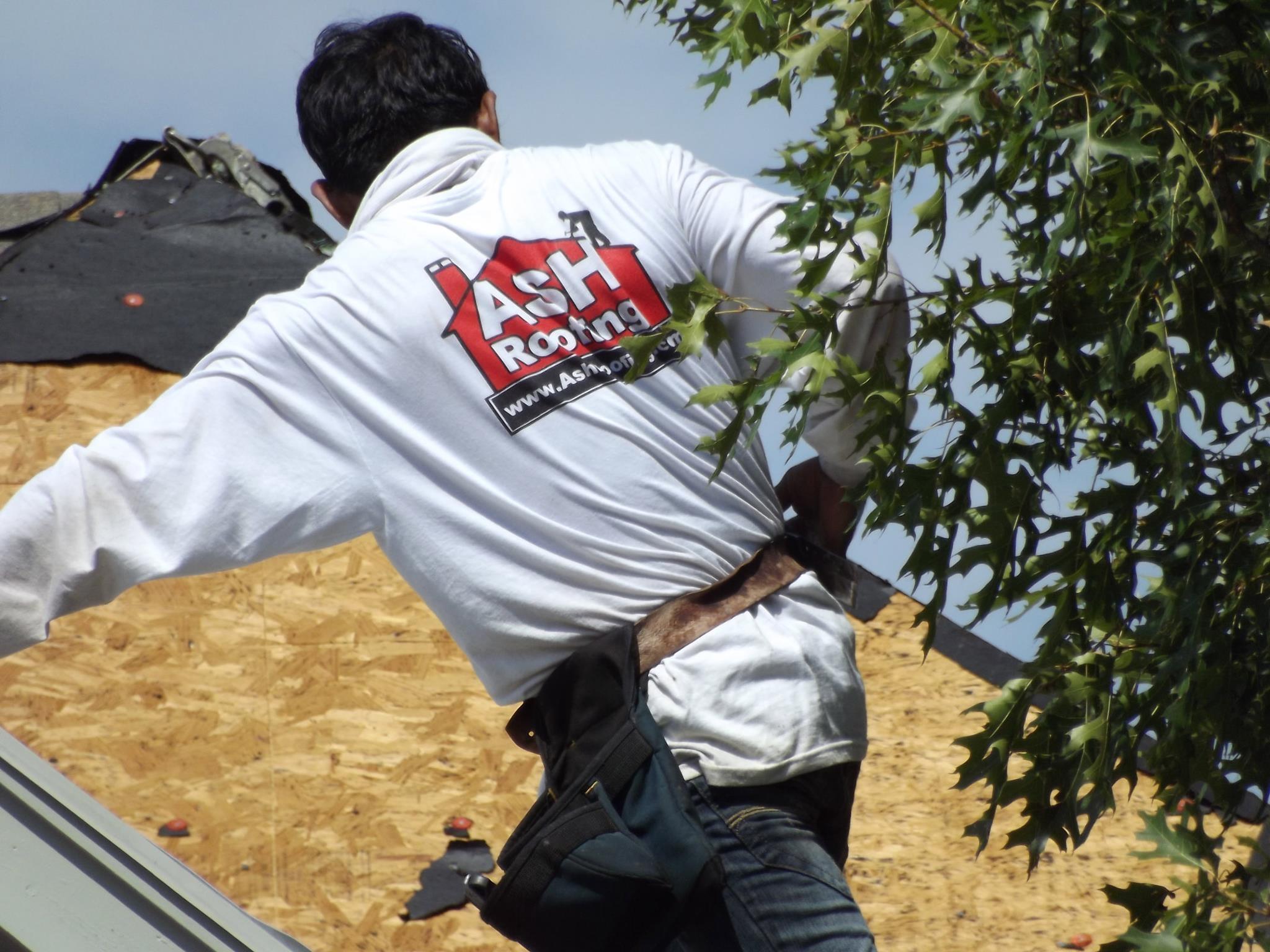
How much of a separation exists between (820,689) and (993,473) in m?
0.40

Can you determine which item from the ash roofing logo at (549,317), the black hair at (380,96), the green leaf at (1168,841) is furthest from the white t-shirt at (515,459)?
the green leaf at (1168,841)

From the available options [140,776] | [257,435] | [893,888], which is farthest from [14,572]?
[893,888]

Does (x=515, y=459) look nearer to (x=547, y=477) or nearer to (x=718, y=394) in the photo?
(x=547, y=477)

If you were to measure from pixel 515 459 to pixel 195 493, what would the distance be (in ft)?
1.44

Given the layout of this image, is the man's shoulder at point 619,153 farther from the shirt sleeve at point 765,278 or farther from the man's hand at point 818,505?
the man's hand at point 818,505

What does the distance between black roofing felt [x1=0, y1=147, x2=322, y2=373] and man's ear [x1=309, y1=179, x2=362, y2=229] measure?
3.78 metres

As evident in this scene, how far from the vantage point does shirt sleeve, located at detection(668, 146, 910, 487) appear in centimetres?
196

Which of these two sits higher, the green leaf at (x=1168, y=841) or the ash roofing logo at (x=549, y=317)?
the ash roofing logo at (x=549, y=317)

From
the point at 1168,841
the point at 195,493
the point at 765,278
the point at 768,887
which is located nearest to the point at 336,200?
the point at 195,493

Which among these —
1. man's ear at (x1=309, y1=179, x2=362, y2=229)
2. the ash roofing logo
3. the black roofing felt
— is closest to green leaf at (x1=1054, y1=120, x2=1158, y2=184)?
the ash roofing logo

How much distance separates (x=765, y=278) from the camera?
6.64 feet

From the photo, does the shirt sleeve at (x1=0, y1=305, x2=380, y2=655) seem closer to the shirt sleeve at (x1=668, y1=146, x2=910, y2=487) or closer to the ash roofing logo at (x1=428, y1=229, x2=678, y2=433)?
the ash roofing logo at (x1=428, y1=229, x2=678, y2=433)

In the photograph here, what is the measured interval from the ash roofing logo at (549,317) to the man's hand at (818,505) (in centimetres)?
37

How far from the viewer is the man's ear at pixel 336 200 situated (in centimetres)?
240
